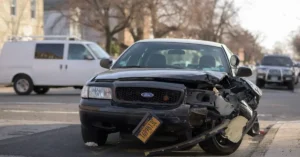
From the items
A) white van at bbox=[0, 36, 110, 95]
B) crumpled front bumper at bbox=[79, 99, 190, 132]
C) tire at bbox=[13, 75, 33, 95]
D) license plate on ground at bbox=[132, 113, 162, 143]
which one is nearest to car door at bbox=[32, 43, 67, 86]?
white van at bbox=[0, 36, 110, 95]

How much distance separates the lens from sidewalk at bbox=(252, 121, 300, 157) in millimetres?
6570

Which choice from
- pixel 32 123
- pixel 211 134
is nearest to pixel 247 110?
pixel 211 134

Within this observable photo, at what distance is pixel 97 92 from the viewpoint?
636 centimetres

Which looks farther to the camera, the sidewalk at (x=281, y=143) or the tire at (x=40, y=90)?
the tire at (x=40, y=90)

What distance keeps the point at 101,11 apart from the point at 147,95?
29.6 meters

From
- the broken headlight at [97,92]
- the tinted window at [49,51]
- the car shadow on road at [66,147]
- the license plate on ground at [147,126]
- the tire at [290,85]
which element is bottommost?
the tire at [290,85]

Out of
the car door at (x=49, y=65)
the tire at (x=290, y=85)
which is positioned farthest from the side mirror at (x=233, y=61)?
the tire at (x=290, y=85)

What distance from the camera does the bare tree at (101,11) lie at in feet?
114

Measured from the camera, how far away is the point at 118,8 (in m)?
36.0

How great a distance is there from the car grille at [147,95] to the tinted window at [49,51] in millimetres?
11217

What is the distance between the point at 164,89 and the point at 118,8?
30566 millimetres

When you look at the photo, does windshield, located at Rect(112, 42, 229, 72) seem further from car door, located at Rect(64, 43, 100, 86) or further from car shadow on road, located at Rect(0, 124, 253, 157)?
car door, located at Rect(64, 43, 100, 86)

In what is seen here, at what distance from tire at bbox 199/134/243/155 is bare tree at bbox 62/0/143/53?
94.4 ft

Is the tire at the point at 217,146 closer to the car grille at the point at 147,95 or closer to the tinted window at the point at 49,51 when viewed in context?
the car grille at the point at 147,95
